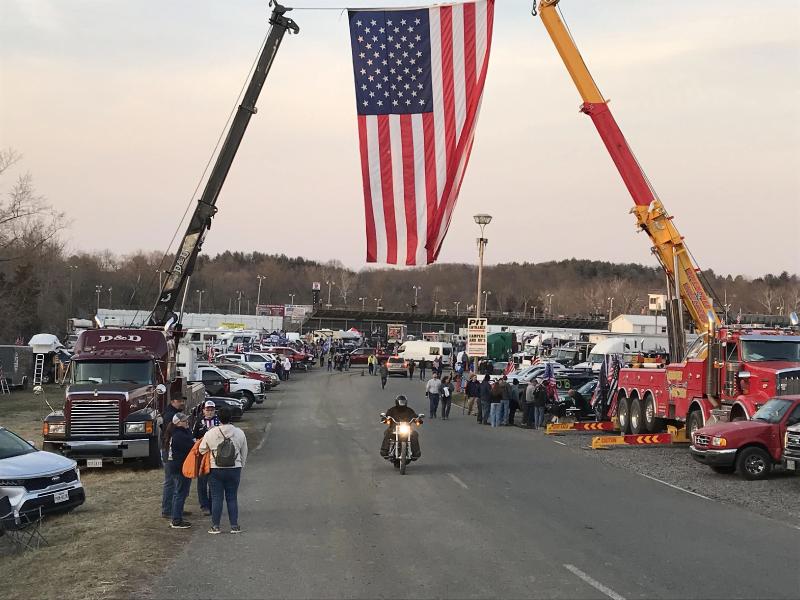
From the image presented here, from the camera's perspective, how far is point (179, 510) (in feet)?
41.2

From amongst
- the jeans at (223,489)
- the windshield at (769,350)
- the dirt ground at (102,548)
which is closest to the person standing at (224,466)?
the jeans at (223,489)

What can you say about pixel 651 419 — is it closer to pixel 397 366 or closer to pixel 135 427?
pixel 135 427

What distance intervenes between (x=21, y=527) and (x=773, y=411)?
583 inches

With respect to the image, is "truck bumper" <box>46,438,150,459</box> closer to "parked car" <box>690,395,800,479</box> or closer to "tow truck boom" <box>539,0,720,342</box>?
"parked car" <box>690,395,800,479</box>

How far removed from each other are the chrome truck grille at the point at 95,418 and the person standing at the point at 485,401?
15520 mm

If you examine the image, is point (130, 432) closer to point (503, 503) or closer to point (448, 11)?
point (503, 503)

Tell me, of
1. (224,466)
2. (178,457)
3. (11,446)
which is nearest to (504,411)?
(11,446)

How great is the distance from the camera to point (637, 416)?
2706 cm

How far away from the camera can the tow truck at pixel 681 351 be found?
2116 cm

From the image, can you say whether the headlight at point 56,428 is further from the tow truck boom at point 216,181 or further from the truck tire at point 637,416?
the truck tire at point 637,416

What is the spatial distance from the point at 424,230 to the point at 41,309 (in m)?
88.0

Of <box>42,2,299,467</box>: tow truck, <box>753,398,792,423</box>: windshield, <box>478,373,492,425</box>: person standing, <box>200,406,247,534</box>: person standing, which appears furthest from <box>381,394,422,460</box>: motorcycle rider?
<box>478,373,492,425</box>: person standing

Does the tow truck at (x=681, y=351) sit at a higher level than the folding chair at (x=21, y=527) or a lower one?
higher

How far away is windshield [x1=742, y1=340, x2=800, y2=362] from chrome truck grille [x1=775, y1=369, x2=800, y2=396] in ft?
4.17
